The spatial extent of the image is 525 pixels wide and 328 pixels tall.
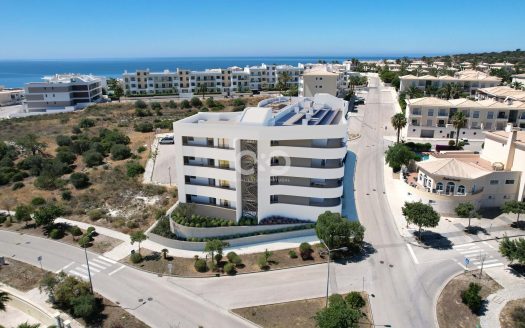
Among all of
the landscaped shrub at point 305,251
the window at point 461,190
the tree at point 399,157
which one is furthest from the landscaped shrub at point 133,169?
the window at point 461,190

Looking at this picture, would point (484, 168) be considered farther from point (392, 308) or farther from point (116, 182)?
point (116, 182)

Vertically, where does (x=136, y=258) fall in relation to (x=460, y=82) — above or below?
below

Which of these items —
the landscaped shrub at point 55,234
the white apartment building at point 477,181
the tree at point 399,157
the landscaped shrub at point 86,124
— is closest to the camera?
the landscaped shrub at point 55,234

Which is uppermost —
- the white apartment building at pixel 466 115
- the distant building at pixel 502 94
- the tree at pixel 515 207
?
the distant building at pixel 502 94

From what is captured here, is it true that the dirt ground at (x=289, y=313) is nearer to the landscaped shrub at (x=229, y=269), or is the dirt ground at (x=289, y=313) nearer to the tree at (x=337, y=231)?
the landscaped shrub at (x=229, y=269)

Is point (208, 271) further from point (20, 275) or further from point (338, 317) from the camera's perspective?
point (20, 275)

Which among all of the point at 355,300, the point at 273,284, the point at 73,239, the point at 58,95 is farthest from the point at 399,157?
the point at 58,95
